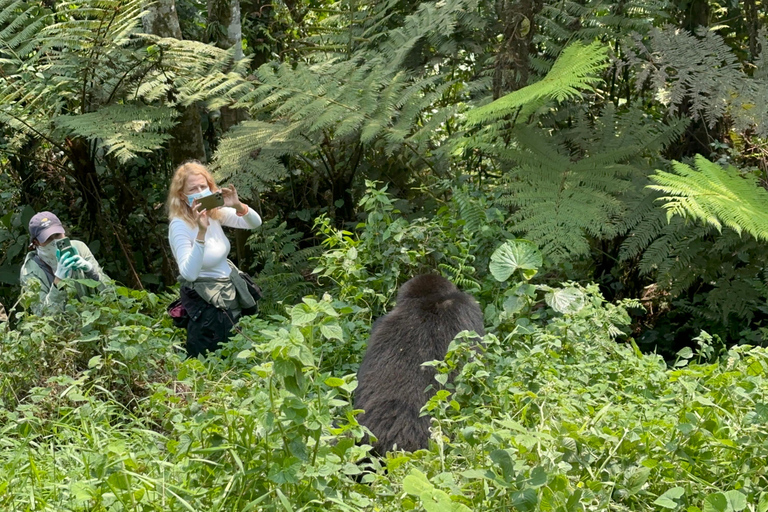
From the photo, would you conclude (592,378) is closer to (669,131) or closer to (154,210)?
(669,131)

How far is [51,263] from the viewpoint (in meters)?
4.76

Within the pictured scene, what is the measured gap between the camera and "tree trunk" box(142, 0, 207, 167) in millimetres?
6184

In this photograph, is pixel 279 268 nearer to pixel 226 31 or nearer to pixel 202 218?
pixel 202 218

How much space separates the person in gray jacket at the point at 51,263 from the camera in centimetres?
452

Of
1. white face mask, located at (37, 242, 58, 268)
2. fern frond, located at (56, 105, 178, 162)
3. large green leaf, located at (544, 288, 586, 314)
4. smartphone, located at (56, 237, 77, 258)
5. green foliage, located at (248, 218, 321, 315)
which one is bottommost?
green foliage, located at (248, 218, 321, 315)

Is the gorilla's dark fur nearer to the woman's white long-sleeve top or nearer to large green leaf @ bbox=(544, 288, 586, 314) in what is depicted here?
large green leaf @ bbox=(544, 288, 586, 314)

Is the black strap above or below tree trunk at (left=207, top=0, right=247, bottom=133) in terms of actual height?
below

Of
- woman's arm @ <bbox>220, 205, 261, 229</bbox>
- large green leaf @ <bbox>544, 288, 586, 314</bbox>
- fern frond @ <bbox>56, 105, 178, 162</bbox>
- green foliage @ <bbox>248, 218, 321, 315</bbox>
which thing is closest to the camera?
large green leaf @ <bbox>544, 288, 586, 314</bbox>

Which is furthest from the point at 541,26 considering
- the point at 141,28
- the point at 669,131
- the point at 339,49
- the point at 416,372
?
the point at 416,372

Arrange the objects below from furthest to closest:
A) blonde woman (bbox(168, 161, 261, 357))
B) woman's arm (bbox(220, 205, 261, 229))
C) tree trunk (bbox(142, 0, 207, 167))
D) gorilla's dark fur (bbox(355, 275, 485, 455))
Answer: tree trunk (bbox(142, 0, 207, 167))
woman's arm (bbox(220, 205, 261, 229))
blonde woman (bbox(168, 161, 261, 357))
gorilla's dark fur (bbox(355, 275, 485, 455))

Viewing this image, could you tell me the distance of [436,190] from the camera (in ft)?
18.8

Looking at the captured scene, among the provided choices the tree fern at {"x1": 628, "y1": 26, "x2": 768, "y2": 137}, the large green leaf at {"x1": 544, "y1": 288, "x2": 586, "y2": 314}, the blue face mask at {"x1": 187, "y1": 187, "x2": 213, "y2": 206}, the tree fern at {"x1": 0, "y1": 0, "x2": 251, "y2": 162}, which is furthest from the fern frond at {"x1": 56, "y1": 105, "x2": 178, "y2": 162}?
→ the tree fern at {"x1": 628, "y1": 26, "x2": 768, "y2": 137}

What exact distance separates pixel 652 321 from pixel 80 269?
3.69 m

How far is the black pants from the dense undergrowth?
450 millimetres
